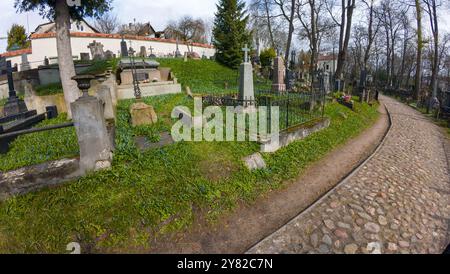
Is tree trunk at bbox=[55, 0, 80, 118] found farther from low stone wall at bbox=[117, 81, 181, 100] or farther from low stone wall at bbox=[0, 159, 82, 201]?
low stone wall at bbox=[0, 159, 82, 201]

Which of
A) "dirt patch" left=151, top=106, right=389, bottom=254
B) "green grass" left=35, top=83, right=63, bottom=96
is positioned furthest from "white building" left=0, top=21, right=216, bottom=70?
"dirt patch" left=151, top=106, right=389, bottom=254

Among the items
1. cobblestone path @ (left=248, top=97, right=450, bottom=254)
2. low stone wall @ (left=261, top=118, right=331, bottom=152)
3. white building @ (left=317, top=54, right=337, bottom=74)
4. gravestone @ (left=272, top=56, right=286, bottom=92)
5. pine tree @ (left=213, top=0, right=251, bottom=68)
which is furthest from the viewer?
pine tree @ (left=213, top=0, right=251, bottom=68)

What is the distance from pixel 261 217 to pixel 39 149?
494 centimetres

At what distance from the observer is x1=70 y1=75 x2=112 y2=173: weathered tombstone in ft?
12.4

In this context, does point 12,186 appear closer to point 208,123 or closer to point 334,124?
point 208,123

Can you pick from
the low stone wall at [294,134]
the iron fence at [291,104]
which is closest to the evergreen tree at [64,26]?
the iron fence at [291,104]

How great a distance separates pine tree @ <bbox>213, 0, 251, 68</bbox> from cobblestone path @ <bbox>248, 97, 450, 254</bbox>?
23055 mm

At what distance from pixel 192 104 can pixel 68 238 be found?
770cm

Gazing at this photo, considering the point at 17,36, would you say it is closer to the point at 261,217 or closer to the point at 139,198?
the point at 139,198

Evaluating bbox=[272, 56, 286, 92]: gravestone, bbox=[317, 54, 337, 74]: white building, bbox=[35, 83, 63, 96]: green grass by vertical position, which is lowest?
bbox=[35, 83, 63, 96]: green grass

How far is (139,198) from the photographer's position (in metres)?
3.75

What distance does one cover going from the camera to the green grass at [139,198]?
3164mm

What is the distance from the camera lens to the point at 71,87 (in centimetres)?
774
